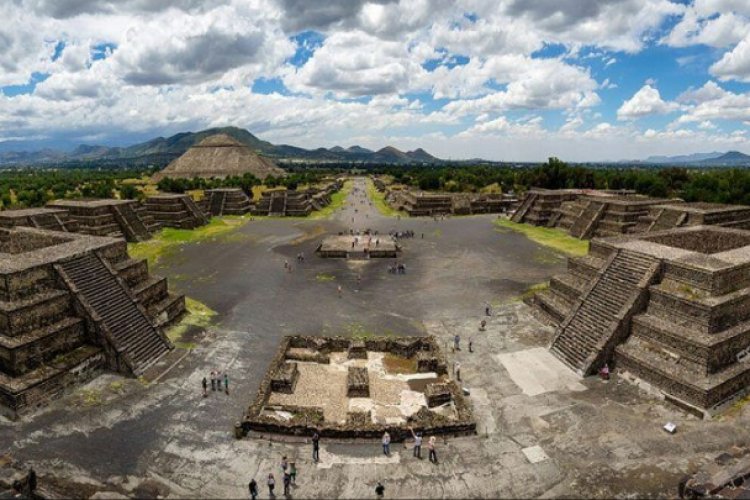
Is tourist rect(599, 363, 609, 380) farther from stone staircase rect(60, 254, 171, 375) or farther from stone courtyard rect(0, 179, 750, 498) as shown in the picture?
stone staircase rect(60, 254, 171, 375)

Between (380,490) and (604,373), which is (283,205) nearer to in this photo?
(604,373)

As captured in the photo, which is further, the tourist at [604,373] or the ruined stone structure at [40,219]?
the ruined stone structure at [40,219]

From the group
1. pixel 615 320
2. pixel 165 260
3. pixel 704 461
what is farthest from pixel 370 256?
pixel 704 461

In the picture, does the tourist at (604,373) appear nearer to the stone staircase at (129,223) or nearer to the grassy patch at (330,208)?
the stone staircase at (129,223)

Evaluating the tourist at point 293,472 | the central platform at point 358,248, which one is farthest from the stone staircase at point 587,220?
the tourist at point 293,472

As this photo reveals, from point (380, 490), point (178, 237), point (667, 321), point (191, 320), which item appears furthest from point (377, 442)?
point (178, 237)

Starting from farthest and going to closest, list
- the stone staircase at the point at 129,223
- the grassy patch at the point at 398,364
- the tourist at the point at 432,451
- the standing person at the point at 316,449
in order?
the stone staircase at the point at 129,223 < the grassy patch at the point at 398,364 < the standing person at the point at 316,449 < the tourist at the point at 432,451
